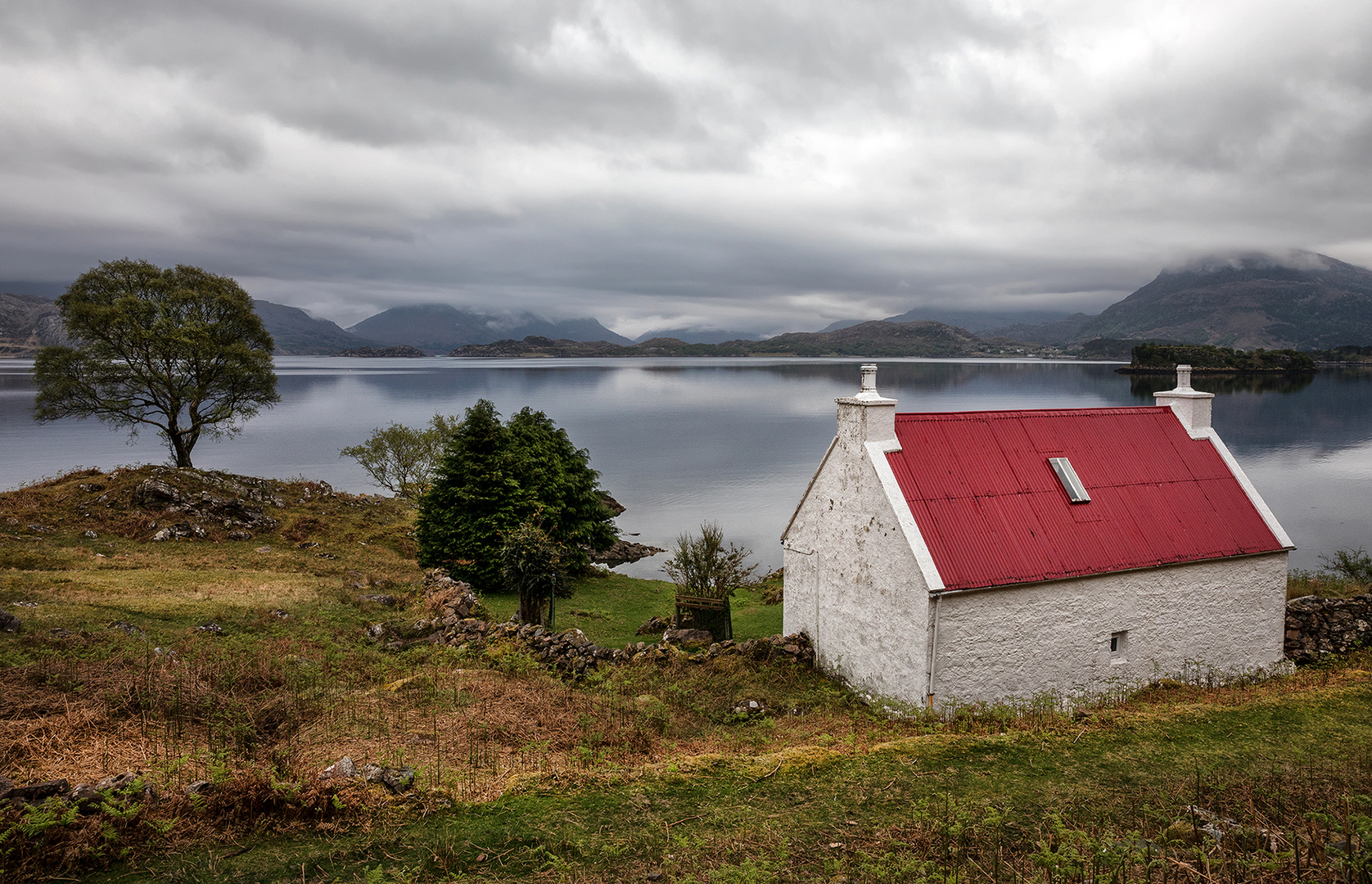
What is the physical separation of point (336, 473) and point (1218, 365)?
703 feet

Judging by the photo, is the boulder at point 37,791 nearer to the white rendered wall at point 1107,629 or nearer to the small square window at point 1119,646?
the white rendered wall at point 1107,629

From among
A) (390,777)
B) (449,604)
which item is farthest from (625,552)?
(390,777)

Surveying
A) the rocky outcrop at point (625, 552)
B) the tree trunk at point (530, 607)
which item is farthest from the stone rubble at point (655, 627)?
the rocky outcrop at point (625, 552)

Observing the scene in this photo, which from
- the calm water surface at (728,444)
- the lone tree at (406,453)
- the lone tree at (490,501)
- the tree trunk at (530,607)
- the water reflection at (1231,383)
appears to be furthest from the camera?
the water reflection at (1231,383)

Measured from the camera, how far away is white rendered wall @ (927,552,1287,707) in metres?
16.1

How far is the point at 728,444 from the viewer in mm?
100875

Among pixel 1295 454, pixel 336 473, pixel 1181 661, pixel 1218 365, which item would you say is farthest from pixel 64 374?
pixel 1218 365

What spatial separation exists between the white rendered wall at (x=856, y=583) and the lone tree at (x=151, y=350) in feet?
126

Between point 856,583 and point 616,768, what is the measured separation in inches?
369

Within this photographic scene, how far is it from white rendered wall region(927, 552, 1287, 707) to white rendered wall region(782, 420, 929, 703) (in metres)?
0.68

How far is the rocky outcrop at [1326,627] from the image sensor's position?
20.6 m

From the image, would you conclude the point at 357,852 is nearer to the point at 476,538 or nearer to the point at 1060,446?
the point at 1060,446

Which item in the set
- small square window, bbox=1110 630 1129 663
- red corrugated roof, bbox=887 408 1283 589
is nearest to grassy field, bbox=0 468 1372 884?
small square window, bbox=1110 630 1129 663

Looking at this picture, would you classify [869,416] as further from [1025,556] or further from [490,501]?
[490,501]
